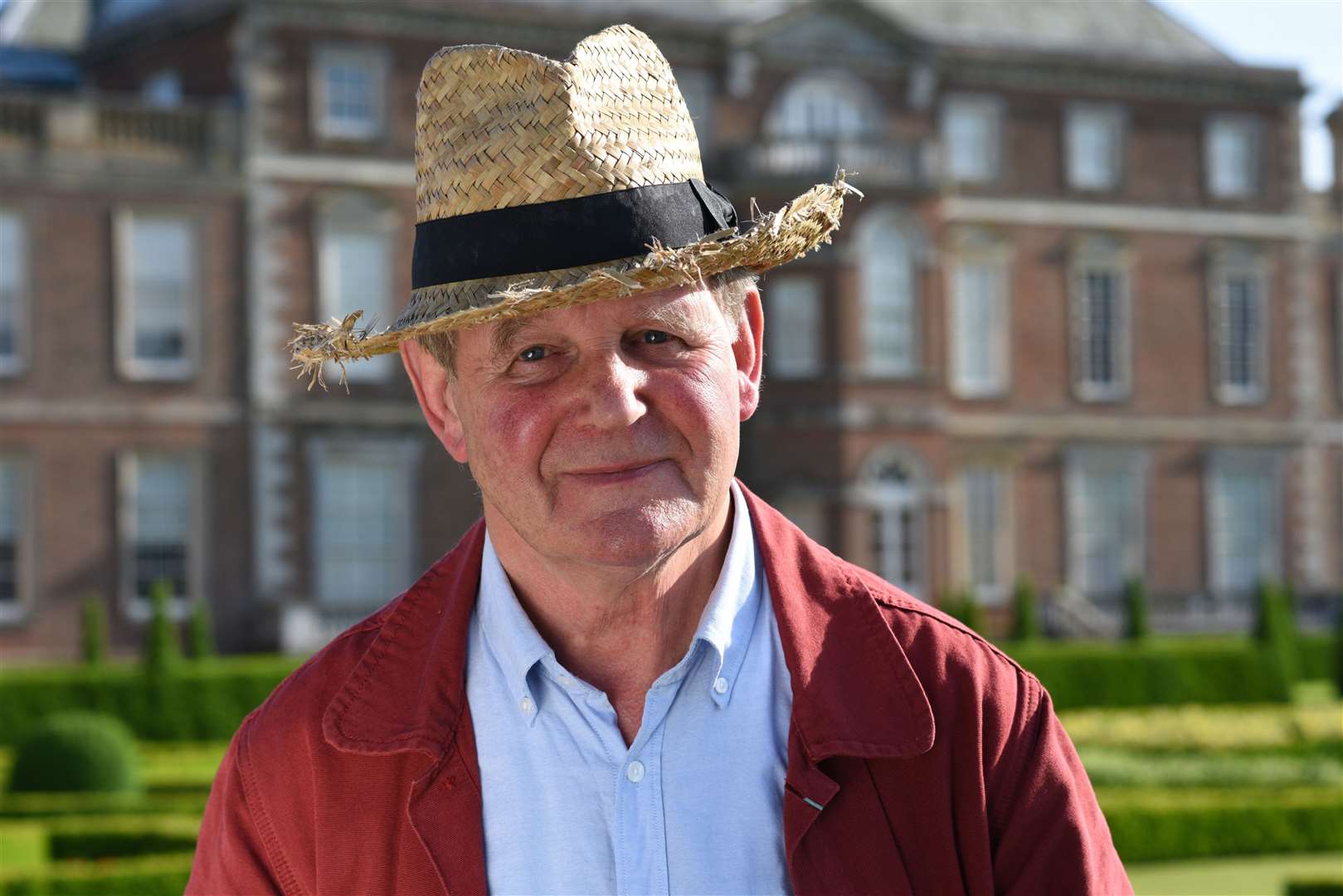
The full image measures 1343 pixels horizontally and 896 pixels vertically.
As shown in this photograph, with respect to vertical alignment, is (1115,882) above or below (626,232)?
below

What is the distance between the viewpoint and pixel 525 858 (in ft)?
7.38

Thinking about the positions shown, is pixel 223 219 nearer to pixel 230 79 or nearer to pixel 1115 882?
pixel 230 79

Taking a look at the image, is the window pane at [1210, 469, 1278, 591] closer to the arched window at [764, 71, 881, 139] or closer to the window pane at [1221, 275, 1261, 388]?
the window pane at [1221, 275, 1261, 388]

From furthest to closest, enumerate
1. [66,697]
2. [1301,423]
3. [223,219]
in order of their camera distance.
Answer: [1301,423] → [223,219] → [66,697]

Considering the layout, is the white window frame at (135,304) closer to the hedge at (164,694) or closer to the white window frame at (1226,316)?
the hedge at (164,694)

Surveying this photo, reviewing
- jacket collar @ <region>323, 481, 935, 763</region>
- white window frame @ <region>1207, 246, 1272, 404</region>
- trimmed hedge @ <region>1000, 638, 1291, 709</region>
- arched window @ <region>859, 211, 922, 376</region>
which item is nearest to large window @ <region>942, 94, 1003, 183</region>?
arched window @ <region>859, 211, 922, 376</region>

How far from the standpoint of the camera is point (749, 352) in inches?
98.1

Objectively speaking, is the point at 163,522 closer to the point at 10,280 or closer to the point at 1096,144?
the point at 10,280

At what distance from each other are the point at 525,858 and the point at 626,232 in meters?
0.80

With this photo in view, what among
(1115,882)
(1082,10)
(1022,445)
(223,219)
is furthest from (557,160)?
(1082,10)

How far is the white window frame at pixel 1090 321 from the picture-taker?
2625cm

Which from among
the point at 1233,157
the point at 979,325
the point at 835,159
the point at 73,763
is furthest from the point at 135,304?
the point at 1233,157

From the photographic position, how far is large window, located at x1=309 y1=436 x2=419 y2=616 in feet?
73.6

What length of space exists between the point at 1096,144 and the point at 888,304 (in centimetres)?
509
